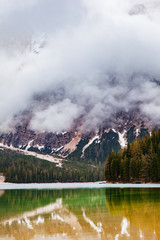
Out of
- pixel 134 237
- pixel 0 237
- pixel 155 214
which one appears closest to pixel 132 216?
pixel 155 214

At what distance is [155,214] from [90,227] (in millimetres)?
7853

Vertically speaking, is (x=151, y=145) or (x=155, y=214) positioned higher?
(x=151, y=145)

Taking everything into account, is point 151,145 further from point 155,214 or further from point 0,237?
point 0,237

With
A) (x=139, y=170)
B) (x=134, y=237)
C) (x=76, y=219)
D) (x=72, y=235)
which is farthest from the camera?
Answer: (x=139, y=170)

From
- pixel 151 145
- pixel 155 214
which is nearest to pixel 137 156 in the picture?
pixel 151 145

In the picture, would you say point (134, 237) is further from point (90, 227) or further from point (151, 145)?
point (151, 145)

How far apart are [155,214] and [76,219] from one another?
23.9 feet

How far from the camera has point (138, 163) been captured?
12712 cm

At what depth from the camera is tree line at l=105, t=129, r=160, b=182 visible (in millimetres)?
122812

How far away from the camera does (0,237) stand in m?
21.1

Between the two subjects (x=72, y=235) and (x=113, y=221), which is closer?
(x=72, y=235)

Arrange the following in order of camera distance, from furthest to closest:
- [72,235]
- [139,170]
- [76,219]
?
[139,170] < [76,219] < [72,235]

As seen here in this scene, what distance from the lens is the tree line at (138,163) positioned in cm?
12281

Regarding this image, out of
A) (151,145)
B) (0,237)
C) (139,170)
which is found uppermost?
(151,145)
